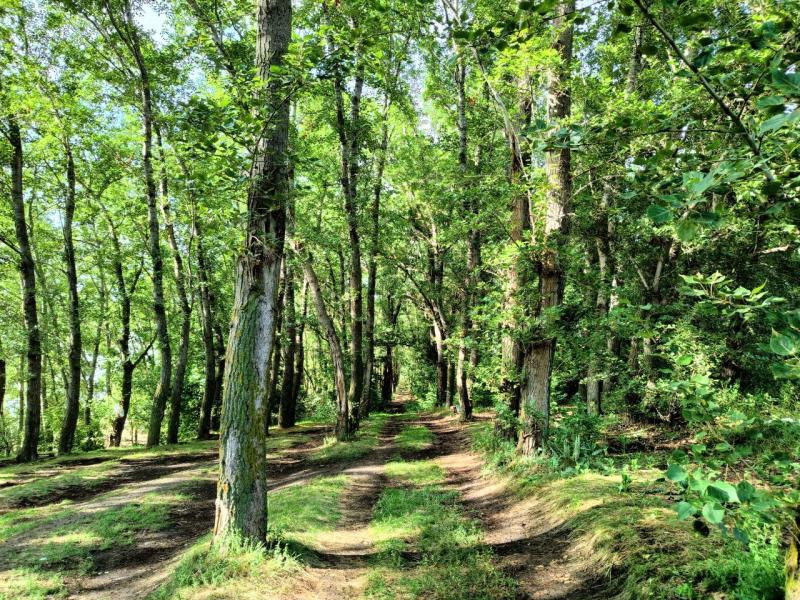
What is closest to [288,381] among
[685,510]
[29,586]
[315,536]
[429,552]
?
[315,536]

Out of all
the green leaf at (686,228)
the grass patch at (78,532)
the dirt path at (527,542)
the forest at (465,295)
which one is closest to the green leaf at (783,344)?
the forest at (465,295)

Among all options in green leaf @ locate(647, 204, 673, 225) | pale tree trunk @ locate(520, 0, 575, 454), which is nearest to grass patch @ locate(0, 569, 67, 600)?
green leaf @ locate(647, 204, 673, 225)

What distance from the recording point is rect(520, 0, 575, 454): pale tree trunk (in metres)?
7.83

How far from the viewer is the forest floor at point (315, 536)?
4.49m

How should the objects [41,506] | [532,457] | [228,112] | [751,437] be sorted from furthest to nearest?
1. [41,506]
2. [532,457]
3. [228,112]
4. [751,437]

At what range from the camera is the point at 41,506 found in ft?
29.7

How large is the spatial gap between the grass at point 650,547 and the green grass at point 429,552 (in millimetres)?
1075

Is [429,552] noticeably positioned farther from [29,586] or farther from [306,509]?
[29,586]

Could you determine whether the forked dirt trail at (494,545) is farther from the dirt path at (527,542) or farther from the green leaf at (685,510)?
the green leaf at (685,510)

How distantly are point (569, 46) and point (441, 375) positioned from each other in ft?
65.8

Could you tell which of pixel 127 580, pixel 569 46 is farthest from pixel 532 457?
pixel 569 46

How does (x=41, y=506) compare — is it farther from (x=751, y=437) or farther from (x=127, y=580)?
(x=751, y=437)

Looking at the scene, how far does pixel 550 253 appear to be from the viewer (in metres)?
7.95

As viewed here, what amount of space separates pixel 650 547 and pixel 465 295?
1538 centimetres
